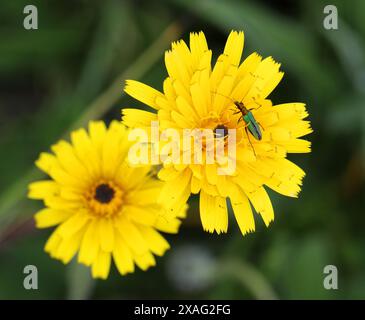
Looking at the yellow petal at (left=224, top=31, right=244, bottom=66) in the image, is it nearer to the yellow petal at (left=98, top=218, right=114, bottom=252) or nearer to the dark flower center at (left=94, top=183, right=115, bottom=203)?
the dark flower center at (left=94, top=183, right=115, bottom=203)

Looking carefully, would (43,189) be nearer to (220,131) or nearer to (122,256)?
(122,256)

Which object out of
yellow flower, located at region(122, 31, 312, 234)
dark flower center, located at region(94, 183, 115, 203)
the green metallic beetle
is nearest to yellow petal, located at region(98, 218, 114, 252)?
dark flower center, located at region(94, 183, 115, 203)

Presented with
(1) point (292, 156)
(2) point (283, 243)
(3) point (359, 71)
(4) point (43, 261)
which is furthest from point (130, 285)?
(3) point (359, 71)

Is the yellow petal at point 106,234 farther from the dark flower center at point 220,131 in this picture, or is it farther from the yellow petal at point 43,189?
the dark flower center at point 220,131

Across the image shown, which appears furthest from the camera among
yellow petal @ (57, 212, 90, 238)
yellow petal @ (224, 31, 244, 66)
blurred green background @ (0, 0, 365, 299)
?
blurred green background @ (0, 0, 365, 299)

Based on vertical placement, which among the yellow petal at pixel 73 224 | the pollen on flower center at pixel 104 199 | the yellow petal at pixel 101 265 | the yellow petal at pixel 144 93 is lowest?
the yellow petal at pixel 101 265

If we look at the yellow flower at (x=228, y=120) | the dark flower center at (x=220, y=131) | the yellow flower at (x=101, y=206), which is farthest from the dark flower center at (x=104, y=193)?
the dark flower center at (x=220, y=131)

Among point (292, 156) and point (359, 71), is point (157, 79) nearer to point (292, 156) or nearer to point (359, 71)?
point (292, 156)
